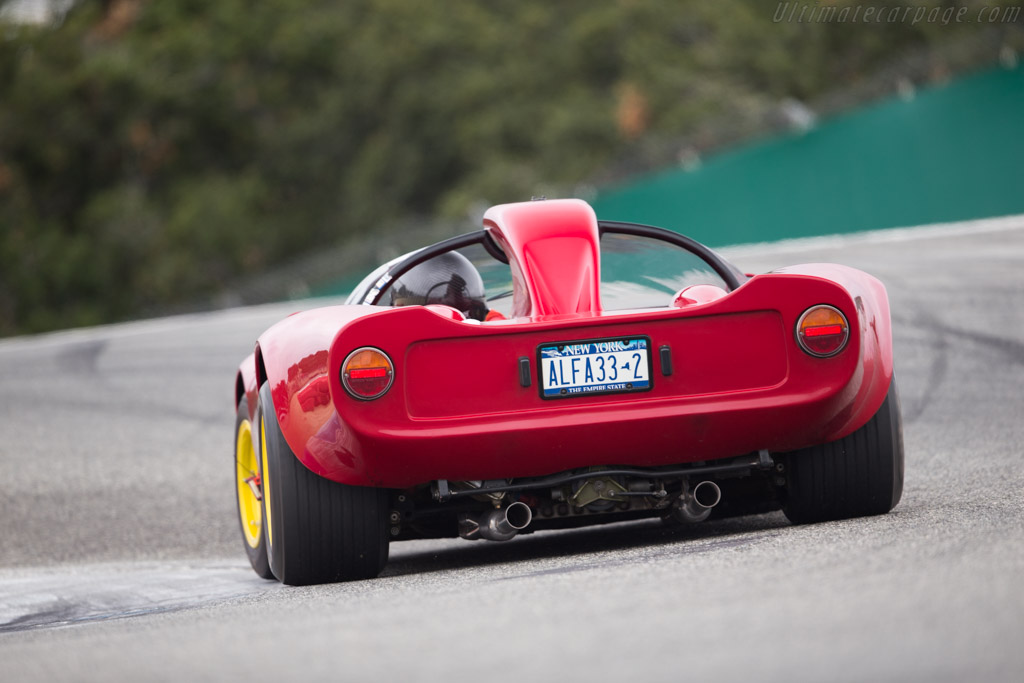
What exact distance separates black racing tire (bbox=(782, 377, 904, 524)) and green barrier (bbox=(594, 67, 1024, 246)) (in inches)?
614

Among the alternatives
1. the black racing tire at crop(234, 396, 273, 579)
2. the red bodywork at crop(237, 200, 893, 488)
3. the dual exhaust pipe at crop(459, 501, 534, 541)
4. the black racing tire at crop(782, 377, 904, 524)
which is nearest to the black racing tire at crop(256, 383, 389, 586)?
the red bodywork at crop(237, 200, 893, 488)

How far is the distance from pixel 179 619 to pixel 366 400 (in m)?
0.80

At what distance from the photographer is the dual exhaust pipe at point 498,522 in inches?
173

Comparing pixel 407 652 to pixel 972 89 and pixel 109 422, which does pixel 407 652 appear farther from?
pixel 972 89

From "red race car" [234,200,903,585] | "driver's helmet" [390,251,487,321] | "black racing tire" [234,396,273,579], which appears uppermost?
"driver's helmet" [390,251,487,321]

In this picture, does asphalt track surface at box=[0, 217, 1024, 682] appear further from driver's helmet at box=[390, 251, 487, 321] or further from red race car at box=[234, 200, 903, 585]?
driver's helmet at box=[390, 251, 487, 321]

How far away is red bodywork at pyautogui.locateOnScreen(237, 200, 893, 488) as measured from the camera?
161 inches

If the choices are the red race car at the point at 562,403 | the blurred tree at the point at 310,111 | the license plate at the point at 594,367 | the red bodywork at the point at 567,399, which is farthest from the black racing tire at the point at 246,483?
the blurred tree at the point at 310,111

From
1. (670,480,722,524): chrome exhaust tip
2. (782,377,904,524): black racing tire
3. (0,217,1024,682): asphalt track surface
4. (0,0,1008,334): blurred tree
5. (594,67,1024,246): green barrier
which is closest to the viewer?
(0,217,1024,682): asphalt track surface

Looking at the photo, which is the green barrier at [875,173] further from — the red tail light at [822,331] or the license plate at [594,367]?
the license plate at [594,367]

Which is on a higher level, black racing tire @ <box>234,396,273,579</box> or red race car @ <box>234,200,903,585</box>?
red race car @ <box>234,200,903,585</box>

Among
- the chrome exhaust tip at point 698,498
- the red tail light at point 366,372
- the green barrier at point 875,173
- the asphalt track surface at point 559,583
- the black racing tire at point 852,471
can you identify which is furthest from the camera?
the green barrier at point 875,173

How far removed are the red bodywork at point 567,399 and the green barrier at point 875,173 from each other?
16031 millimetres

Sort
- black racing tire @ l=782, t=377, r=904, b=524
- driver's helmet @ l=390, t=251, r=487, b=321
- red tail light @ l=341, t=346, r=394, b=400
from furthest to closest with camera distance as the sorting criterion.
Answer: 1. driver's helmet @ l=390, t=251, r=487, b=321
2. black racing tire @ l=782, t=377, r=904, b=524
3. red tail light @ l=341, t=346, r=394, b=400
